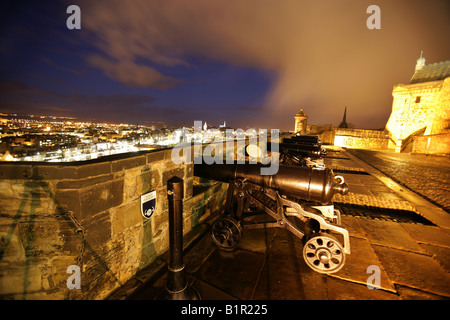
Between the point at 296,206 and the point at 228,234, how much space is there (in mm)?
1068

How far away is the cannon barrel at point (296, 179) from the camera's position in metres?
2.45

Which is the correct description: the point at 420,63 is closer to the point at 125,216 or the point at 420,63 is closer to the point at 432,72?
the point at 432,72

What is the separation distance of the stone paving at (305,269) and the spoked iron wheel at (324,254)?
9 centimetres

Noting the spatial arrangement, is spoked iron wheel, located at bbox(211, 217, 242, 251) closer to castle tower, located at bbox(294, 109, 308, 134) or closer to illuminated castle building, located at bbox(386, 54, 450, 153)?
castle tower, located at bbox(294, 109, 308, 134)

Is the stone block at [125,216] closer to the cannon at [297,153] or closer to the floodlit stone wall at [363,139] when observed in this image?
the cannon at [297,153]

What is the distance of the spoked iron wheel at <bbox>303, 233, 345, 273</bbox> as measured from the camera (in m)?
2.34

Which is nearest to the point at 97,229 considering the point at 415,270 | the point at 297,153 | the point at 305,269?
the point at 305,269

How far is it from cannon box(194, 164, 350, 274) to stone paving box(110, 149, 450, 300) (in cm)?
19

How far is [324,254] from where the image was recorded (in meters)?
2.42

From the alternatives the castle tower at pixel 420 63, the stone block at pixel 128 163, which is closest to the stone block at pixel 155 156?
the stone block at pixel 128 163

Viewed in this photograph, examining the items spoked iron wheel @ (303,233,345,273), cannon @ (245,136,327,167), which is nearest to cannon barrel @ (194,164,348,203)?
spoked iron wheel @ (303,233,345,273)
